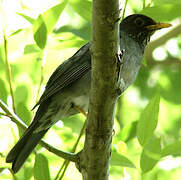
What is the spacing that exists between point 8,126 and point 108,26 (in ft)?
5.20

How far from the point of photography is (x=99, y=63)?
2676 millimetres

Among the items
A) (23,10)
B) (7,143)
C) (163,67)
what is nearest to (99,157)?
(7,143)

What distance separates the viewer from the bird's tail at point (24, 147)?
3605 millimetres

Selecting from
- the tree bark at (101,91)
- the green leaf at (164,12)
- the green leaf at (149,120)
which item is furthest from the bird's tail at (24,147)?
the green leaf at (164,12)

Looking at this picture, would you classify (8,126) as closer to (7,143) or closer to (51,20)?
(7,143)

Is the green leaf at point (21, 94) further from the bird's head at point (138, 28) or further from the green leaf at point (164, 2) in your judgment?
the bird's head at point (138, 28)

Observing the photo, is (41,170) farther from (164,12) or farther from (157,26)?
(157,26)

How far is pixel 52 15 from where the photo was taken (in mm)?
3537

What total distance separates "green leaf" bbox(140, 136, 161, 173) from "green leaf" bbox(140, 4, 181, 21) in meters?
0.96

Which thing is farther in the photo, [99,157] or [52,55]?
[52,55]

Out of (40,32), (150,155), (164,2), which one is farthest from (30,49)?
(150,155)

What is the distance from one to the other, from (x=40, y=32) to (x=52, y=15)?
162mm

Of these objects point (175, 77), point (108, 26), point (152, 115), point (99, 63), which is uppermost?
point (108, 26)

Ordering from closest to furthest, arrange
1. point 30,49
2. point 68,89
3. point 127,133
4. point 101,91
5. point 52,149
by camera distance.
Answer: point 101,91 < point 52,149 < point 127,133 < point 30,49 < point 68,89
